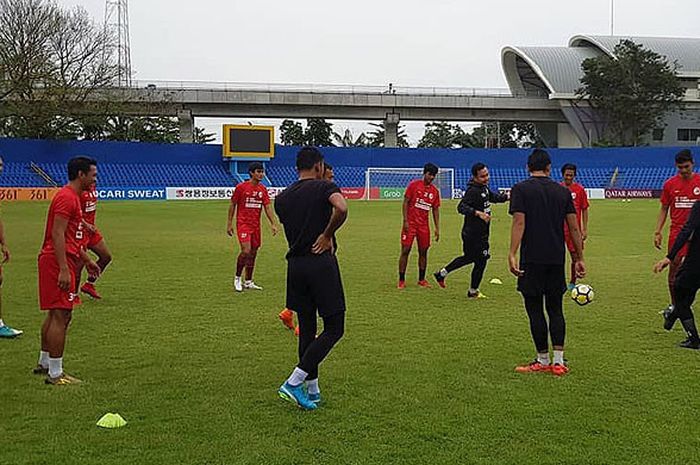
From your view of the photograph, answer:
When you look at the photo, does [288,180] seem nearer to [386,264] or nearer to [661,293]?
[386,264]

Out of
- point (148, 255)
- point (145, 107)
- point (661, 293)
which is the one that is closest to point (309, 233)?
point (661, 293)

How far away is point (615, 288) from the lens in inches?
493

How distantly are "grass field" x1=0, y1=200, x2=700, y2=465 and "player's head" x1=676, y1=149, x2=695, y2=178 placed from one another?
6.14 ft

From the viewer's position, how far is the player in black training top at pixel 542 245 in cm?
695

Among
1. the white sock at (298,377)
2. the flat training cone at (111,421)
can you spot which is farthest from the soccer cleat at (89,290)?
the white sock at (298,377)

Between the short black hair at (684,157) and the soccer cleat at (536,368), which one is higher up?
the short black hair at (684,157)

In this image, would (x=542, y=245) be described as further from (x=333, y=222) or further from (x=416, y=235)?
(x=416, y=235)

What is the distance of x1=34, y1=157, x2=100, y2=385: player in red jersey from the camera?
6488 millimetres

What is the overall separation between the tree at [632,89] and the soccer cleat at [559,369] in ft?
232

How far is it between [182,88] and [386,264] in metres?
56.2

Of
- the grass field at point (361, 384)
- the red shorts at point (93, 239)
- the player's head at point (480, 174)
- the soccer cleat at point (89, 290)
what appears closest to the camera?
the grass field at point (361, 384)

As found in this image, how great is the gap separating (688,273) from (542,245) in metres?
2.11

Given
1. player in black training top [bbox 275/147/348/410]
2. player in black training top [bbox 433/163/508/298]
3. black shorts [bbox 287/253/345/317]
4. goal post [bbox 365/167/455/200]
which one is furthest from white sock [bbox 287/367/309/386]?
goal post [bbox 365/167/455/200]

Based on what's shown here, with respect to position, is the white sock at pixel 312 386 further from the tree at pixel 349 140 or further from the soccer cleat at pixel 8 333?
the tree at pixel 349 140
